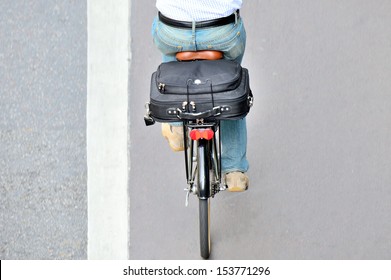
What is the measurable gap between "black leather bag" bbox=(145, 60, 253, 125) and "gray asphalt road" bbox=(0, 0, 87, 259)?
4.41 feet

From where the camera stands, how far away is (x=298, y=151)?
4.71 meters

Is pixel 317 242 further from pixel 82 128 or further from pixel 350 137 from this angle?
pixel 82 128

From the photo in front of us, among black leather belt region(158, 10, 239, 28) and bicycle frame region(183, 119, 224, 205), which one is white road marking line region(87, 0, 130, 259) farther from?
black leather belt region(158, 10, 239, 28)

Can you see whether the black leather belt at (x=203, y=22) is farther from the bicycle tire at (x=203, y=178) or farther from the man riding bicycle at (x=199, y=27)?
the bicycle tire at (x=203, y=178)

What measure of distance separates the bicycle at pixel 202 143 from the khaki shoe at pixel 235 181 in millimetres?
88

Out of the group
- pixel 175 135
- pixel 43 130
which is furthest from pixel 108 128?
pixel 175 135

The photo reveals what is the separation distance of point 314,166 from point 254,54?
696mm

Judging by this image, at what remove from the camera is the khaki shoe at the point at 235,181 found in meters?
4.09

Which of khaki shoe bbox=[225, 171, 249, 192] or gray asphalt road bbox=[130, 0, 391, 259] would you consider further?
gray asphalt road bbox=[130, 0, 391, 259]

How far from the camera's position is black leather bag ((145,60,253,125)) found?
11.6 ft

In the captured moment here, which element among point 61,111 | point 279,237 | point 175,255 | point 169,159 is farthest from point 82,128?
point 279,237

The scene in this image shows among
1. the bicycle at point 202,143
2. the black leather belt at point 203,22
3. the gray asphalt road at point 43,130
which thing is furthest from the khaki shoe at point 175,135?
the gray asphalt road at point 43,130


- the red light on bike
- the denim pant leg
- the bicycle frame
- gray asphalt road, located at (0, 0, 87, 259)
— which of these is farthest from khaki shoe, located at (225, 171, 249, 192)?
gray asphalt road, located at (0, 0, 87, 259)

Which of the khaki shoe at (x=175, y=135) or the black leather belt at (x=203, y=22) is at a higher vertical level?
the black leather belt at (x=203, y=22)
